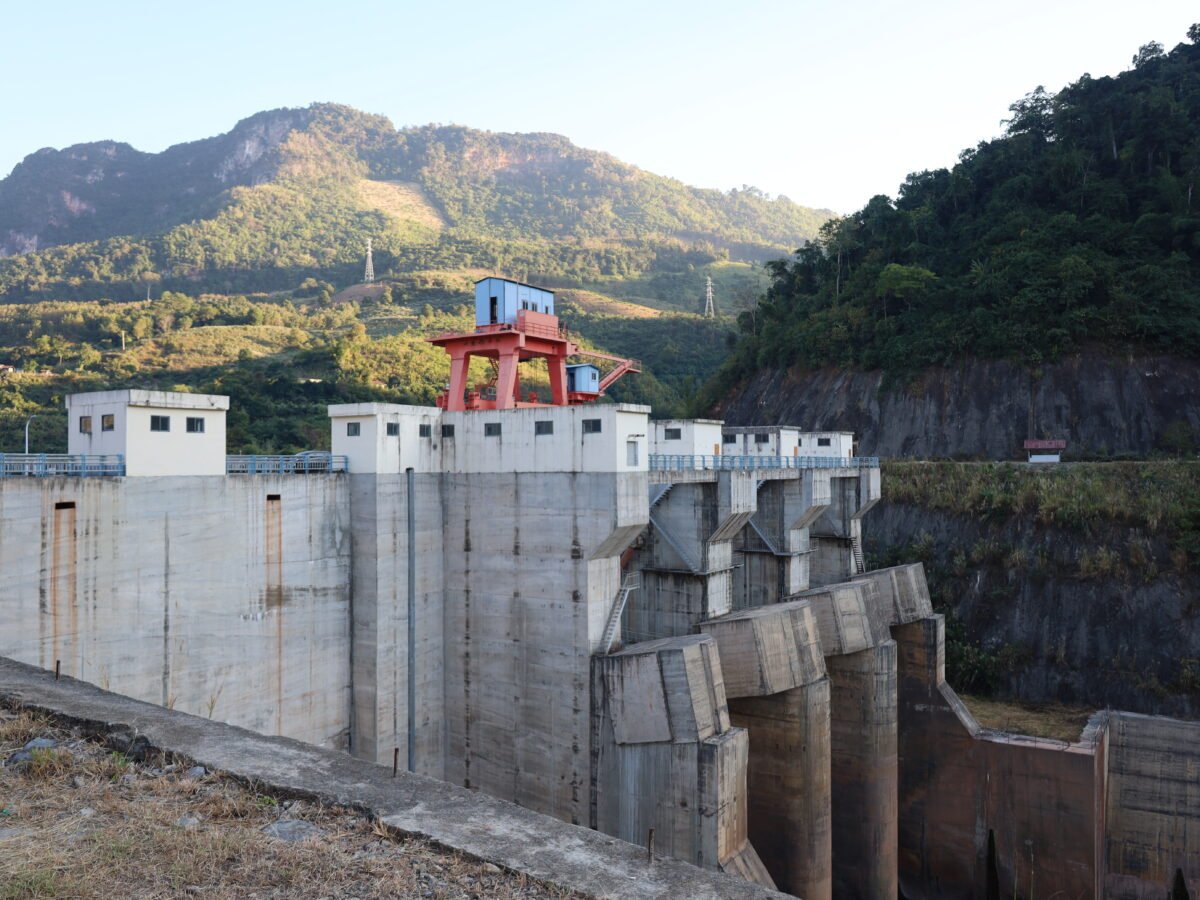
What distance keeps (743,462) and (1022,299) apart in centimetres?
2875

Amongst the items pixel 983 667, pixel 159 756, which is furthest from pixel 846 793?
pixel 159 756

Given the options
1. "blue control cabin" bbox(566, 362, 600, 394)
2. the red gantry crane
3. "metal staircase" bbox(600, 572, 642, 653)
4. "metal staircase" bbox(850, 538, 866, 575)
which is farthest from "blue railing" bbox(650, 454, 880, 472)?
"blue control cabin" bbox(566, 362, 600, 394)

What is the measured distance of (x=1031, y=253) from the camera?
51.2 m

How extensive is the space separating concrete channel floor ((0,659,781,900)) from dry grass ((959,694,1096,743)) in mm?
28583

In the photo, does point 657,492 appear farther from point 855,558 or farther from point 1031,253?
point 1031,253

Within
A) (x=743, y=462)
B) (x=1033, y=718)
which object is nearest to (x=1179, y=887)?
(x=1033, y=718)

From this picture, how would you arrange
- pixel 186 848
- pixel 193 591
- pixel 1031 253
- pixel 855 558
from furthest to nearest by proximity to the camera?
pixel 1031 253, pixel 855 558, pixel 193 591, pixel 186 848

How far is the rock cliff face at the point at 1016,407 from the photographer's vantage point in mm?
44281

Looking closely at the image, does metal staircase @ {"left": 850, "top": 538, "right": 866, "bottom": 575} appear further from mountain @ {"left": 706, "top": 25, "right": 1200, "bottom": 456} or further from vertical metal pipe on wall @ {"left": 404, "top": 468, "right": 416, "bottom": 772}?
vertical metal pipe on wall @ {"left": 404, "top": 468, "right": 416, "bottom": 772}

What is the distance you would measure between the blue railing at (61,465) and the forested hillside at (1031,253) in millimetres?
47212

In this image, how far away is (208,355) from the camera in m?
79.8

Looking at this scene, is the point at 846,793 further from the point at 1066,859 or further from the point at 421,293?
the point at 421,293

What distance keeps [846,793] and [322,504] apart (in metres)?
21.2

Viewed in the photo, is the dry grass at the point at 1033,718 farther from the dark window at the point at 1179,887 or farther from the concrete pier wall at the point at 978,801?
the dark window at the point at 1179,887
